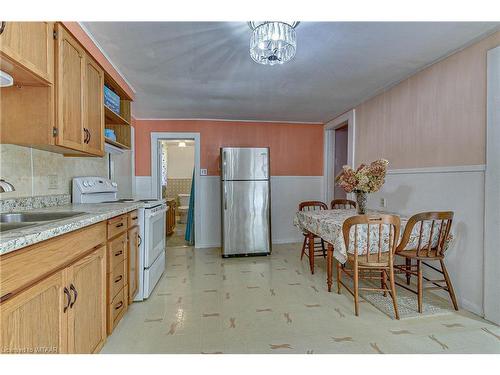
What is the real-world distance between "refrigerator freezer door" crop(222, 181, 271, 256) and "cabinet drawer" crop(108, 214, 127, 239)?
1.90 m

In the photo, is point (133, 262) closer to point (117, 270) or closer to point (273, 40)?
point (117, 270)

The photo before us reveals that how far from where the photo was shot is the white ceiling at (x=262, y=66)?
6.08 feet

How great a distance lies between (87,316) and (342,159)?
460 centimetres

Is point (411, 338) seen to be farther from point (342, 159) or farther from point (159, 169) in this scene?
point (159, 169)

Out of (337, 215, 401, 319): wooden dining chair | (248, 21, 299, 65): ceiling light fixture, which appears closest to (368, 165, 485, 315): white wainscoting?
(337, 215, 401, 319): wooden dining chair

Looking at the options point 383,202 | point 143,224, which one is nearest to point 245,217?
point 143,224

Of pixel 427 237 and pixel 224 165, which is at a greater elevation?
pixel 224 165

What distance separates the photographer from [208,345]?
1724mm

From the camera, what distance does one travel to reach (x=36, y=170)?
72.9 inches

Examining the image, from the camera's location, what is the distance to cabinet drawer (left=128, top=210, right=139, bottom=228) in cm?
215

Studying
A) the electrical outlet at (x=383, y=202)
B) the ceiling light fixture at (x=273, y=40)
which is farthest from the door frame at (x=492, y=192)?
the ceiling light fixture at (x=273, y=40)

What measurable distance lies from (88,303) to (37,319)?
461 millimetres
